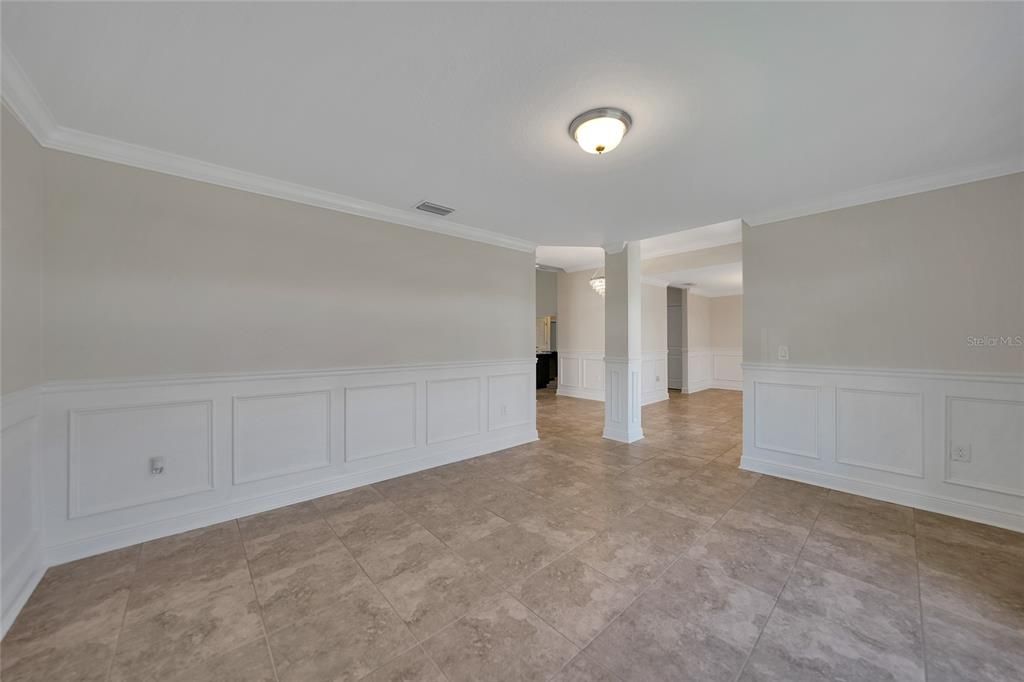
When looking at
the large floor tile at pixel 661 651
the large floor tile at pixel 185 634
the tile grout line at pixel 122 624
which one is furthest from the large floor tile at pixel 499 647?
the tile grout line at pixel 122 624

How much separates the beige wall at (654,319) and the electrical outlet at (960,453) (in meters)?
4.75

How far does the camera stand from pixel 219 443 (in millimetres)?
2590

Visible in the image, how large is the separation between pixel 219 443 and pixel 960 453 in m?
5.43

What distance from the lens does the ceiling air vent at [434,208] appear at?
3.26 meters

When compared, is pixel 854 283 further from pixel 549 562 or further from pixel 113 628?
pixel 113 628

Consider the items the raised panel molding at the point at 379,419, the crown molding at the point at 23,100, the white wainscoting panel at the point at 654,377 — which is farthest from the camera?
the white wainscoting panel at the point at 654,377

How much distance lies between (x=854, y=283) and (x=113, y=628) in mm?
5242

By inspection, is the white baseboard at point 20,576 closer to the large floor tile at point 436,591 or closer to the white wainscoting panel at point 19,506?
the white wainscoting panel at point 19,506

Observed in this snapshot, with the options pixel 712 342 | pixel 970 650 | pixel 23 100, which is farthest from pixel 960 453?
pixel 712 342

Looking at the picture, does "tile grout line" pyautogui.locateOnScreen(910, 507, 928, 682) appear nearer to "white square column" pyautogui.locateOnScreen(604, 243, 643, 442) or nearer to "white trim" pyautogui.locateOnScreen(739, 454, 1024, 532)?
"white trim" pyautogui.locateOnScreen(739, 454, 1024, 532)

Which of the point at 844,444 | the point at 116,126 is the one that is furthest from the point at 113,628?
the point at 844,444

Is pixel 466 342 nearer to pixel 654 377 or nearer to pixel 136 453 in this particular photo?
pixel 136 453

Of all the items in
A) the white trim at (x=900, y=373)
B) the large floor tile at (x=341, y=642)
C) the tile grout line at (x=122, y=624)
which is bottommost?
the large floor tile at (x=341, y=642)

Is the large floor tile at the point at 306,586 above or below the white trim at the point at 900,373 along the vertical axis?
below
